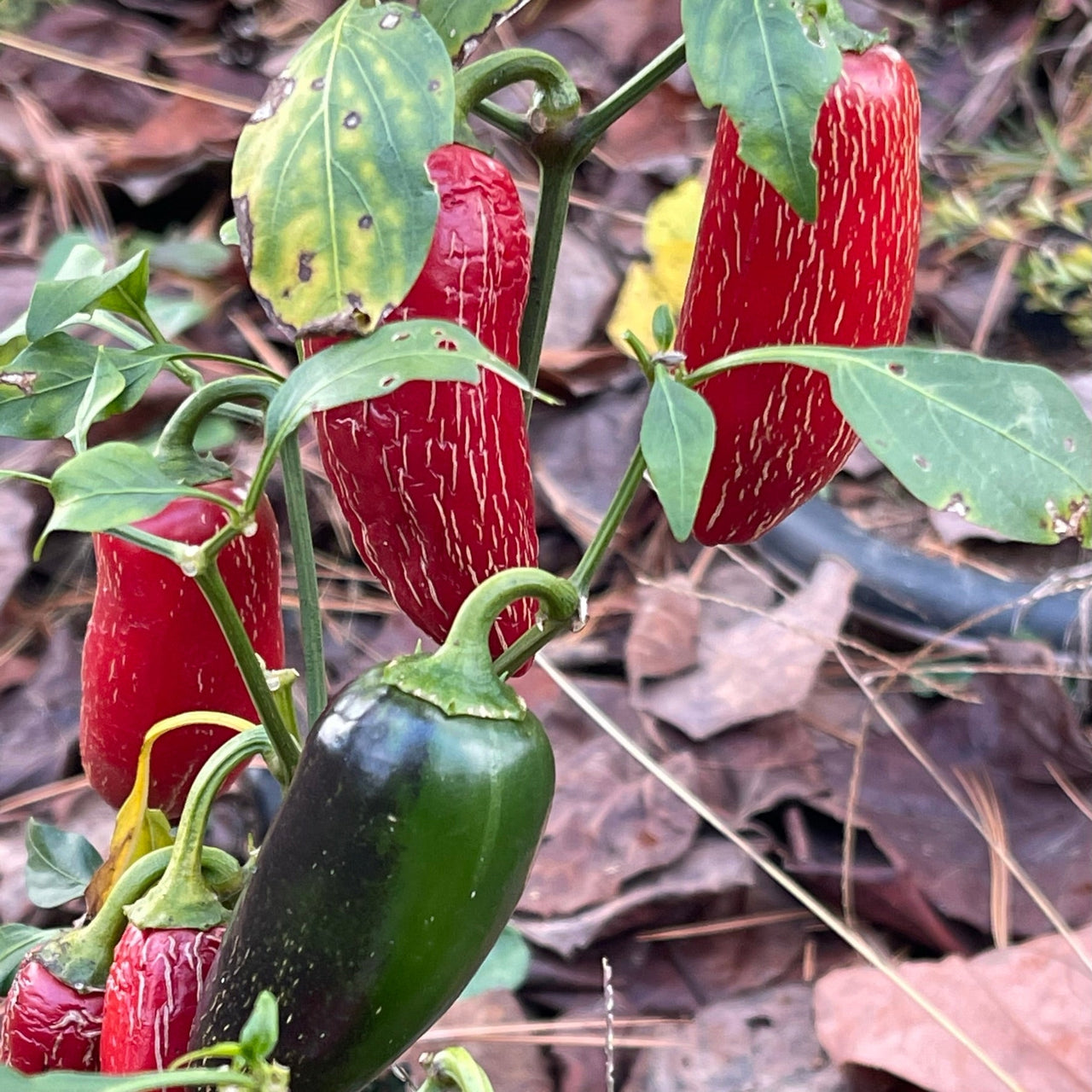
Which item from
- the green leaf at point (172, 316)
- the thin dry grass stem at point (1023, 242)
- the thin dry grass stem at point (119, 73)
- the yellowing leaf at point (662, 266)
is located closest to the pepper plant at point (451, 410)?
the green leaf at point (172, 316)

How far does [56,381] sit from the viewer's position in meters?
0.63

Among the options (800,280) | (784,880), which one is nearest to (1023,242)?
(784,880)

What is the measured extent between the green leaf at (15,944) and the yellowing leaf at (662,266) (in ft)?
3.54

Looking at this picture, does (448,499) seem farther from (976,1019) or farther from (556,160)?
(976,1019)

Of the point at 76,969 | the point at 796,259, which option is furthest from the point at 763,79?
the point at 76,969

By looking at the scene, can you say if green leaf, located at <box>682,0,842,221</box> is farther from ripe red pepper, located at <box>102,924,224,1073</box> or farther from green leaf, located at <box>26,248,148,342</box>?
ripe red pepper, located at <box>102,924,224,1073</box>

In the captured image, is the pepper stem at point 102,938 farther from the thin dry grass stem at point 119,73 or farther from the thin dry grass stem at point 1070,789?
the thin dry grass stem at point 119,73

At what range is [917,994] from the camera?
1068 mm

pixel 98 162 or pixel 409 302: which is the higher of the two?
pixel 409 302

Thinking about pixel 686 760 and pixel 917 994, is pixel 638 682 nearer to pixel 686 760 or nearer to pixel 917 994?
pixel 686 760

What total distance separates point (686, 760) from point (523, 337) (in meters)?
0.79

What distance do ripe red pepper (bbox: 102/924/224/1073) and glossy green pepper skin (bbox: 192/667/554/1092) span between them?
82mm

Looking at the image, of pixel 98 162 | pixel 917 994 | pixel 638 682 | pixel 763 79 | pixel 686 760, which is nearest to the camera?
pixel 763 79

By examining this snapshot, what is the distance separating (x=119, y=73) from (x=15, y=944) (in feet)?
5.83
